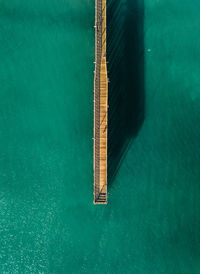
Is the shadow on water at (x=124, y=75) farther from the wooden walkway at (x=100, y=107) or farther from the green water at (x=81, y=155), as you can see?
the wooden walkway at (x=100, y=107)

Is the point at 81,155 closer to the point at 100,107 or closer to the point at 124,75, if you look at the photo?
the point at 100,107

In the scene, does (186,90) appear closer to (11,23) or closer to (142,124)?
(142,124)

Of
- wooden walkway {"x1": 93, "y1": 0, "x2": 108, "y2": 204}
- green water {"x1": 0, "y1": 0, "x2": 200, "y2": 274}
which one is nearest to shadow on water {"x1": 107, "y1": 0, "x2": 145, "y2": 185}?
green water {"x1": 0, "y1": 0, "x2": 200, "y2": 274}

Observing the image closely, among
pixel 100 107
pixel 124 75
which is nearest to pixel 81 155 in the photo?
pixel 100 107

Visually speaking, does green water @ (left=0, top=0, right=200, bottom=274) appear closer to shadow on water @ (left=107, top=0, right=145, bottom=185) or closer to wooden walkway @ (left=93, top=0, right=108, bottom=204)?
shadow on water @ (left=107, top=0, right=145, bottom=185)

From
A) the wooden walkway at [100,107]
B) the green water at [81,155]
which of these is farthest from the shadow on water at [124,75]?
the wooden walkway at [100,107]

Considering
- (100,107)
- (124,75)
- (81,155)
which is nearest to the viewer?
(100,107)

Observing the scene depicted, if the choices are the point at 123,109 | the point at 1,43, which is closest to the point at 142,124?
the point at 123,109
